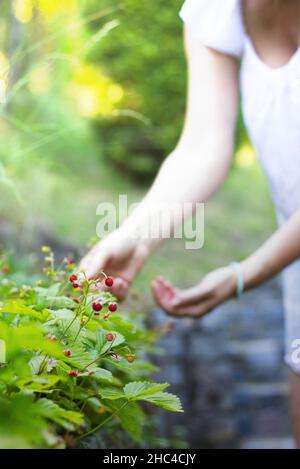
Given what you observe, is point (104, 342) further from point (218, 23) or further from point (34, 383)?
point (218, 23)

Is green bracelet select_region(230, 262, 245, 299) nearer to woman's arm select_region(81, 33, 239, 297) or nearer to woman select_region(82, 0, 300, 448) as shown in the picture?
woman select_region(82, 0, 300, 448)

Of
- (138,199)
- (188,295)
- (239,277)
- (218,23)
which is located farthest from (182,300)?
(138,199)

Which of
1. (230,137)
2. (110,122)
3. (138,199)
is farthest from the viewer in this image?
(110,122)

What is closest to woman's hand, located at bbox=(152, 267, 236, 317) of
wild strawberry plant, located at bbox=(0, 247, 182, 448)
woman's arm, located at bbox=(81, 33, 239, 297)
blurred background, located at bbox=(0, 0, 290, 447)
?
woman's arm, located at bbox=(81, 33, 239, 297)

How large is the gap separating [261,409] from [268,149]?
2.73 meters

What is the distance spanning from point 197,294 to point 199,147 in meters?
0.37

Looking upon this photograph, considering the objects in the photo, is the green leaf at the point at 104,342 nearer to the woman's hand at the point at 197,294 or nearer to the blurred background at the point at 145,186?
the woman's hand at the point at 197,294

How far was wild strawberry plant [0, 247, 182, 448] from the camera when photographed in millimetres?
719

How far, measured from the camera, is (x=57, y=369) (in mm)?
920

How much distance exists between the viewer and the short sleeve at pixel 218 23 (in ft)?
5.50

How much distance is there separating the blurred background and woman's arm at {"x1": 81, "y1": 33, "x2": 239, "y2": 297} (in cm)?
158

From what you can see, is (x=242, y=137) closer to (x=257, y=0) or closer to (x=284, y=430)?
(x=284, y=430)

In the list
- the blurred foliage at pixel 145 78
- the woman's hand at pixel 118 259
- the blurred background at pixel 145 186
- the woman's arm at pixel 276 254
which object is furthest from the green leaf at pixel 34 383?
the blurred foliage at pixel 145 78
